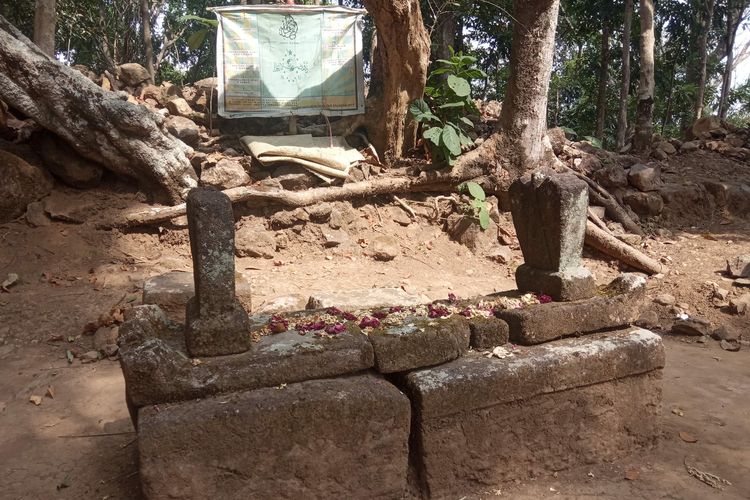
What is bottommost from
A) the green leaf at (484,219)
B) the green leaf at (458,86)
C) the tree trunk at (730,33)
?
the green leaf at (484,219)

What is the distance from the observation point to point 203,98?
28.1 feet

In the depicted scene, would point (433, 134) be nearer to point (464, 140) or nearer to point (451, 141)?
point (451, 141)

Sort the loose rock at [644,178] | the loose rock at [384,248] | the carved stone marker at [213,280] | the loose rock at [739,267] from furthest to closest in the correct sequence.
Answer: the loose rock at [644,178], the loose rock at [384,248], the loose rock at [739,267], the carved stone marker at [213,280]

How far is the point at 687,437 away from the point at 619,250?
397 centimetres

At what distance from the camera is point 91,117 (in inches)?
253

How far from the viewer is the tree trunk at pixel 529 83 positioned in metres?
7.21

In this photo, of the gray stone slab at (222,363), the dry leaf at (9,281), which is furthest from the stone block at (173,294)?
the gray stone slab at (222,363)

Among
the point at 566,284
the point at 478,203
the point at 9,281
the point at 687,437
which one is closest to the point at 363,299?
the point at 566,284

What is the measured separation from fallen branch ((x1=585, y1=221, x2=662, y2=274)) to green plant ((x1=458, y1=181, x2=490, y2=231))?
1.33 metres

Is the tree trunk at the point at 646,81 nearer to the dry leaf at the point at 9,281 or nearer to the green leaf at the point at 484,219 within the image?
the green leaf at the point at 484,219

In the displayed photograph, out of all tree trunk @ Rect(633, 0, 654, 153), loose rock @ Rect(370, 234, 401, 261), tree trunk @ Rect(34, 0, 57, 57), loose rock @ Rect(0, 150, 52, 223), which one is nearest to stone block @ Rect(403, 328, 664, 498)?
loose rock @ Rect(370, 234, 401, 261)

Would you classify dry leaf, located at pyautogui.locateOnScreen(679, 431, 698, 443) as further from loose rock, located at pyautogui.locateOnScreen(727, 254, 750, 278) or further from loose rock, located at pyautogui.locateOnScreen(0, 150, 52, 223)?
loose rock, located at pyautogui.locateOnScreen(0, 150, 52, 223)

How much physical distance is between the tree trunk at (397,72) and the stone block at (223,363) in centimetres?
533

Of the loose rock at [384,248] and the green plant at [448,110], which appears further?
the green plant at [448,110]
